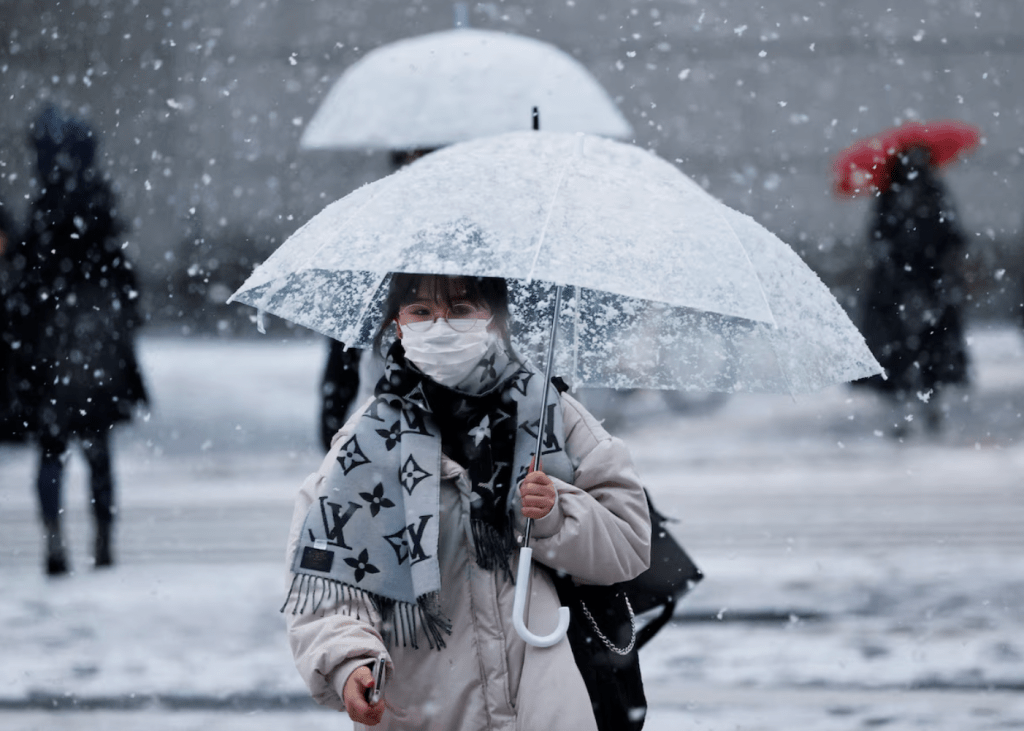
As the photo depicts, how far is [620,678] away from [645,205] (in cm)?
80

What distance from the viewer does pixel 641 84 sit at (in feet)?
42.5

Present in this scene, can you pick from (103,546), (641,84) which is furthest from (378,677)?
(641,84)

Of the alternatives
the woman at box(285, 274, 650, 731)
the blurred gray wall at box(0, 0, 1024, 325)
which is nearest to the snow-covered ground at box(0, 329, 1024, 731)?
the woman at box(285, 274, 650, 731)

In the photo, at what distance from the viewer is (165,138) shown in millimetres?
13211

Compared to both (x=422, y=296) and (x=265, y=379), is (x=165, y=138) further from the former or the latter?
(x=422, y=296)

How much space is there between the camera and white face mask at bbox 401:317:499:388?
91.4 inches

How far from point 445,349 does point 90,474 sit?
4277 millimetres

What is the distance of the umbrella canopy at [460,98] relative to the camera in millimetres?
4227

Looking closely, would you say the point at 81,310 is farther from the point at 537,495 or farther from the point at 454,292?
the point at 537,495

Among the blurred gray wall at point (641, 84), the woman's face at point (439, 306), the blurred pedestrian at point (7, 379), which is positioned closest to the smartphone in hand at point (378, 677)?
the woman's face at point (439, 306)

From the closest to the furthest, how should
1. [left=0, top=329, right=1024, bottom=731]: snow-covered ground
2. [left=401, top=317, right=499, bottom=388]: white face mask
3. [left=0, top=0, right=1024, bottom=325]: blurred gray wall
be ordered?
1. [left=401, top=317, right=499, bottom=388]: white face mask
2. [left=0, top=329, right=1024, bottom=731]: snow-covered ground
3. [left=0, top=0, right=1024, bottom=325]: blurred gray wall

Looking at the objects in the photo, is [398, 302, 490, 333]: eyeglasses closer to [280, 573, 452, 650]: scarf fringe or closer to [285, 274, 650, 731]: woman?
[285, 274, 650, 731]: woman

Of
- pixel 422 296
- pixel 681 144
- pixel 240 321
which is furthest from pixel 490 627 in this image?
pixel 240 321

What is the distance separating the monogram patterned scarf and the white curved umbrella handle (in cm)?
7
